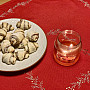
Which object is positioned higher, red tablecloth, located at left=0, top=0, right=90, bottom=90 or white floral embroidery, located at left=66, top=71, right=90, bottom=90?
red tablecloth, located at left=0, top=0, right=90, bottom=90

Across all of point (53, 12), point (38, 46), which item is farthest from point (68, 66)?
point (53, 12)

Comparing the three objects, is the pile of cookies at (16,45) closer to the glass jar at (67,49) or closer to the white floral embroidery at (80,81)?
the glass jar at (67,49)

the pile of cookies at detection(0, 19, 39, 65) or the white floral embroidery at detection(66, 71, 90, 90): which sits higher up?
the pile of cookies at detection(0, 19, 39, 65)

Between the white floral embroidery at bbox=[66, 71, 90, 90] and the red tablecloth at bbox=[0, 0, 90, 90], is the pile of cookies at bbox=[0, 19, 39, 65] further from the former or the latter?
the white floral embroidery at bbox=[66, 71, 90, 90]

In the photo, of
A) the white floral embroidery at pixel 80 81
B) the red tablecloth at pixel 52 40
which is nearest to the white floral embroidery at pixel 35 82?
the red tablecloth at pixel 52 40

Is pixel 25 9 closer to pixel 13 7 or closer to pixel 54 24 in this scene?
pixel 13 7

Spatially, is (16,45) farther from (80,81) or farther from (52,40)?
(80,81)

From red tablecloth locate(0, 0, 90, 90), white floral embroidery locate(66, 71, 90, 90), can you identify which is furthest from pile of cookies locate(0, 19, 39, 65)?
white floral embroidery locate(66, 71, 90, 90)

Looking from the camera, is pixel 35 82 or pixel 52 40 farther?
pixel 52 40

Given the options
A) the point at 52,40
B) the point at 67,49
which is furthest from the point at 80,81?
the point at 52,40
